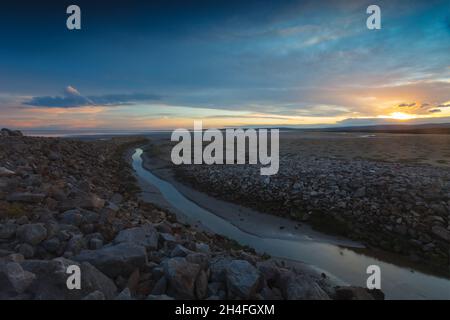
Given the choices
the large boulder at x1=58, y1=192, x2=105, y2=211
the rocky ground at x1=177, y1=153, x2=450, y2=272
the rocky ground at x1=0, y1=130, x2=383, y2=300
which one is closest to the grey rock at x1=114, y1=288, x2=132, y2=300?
the rocky ground at x1=0, y1=130, x2=383, y2=300

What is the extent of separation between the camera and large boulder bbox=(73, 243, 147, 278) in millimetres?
6371

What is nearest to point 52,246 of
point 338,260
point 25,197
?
point 25,197

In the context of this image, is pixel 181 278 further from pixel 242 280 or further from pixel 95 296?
pixel 95 296

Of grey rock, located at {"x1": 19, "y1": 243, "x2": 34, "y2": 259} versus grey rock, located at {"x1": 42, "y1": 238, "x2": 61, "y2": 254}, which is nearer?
grey rock, located at {"x1": 19, "y1": 243, "x2": 34, "y2": 259}

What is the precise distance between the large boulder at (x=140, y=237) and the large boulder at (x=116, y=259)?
65 centimetres

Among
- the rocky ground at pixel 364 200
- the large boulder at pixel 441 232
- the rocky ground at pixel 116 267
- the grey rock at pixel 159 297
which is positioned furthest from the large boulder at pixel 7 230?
the large boulder at pixel 441 232

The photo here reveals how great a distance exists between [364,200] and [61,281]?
14350 millimetres

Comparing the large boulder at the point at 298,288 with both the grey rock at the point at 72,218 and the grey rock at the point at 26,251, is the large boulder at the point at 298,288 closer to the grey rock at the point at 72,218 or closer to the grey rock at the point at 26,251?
the grey rock at the point at 26,251

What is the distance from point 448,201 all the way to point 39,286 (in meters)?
17.0

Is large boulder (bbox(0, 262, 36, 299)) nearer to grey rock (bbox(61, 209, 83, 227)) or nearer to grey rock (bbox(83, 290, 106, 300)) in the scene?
grey rock (bbox(83, 290, 106, 300))

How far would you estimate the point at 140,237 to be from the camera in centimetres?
808

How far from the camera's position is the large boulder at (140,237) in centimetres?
776

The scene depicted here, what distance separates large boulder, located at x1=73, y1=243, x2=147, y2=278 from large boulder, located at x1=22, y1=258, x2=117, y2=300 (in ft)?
0.98
